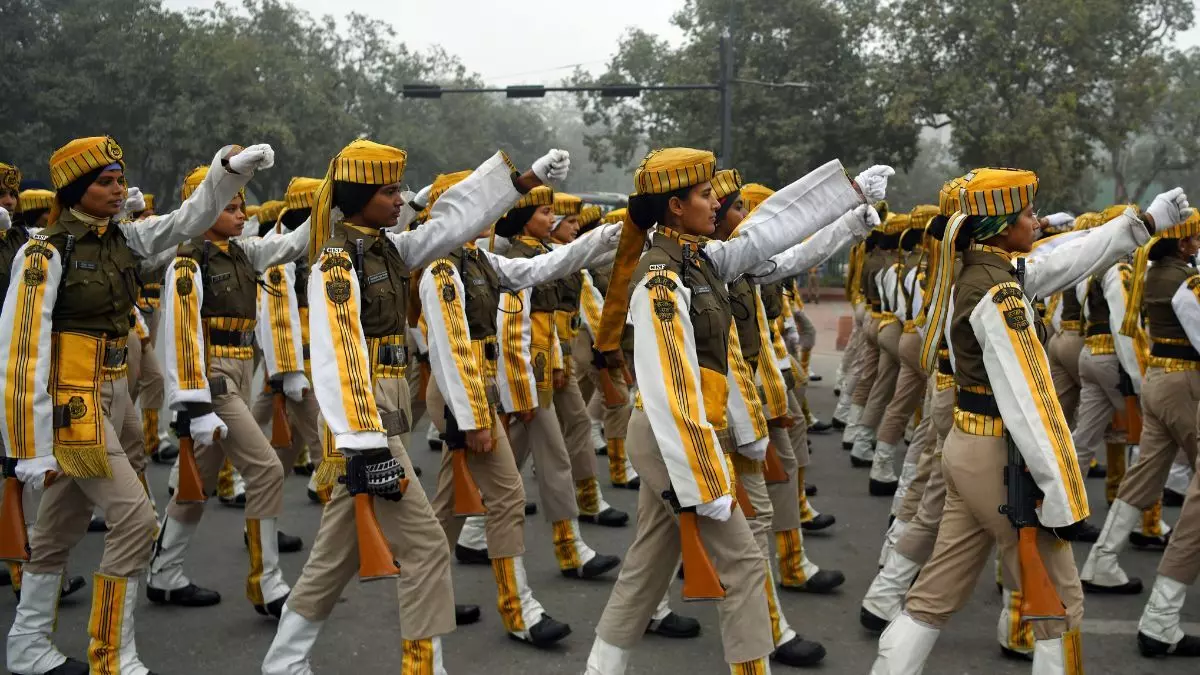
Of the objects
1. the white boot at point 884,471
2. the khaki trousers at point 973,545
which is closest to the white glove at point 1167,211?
the khaki trousers at point 973,545

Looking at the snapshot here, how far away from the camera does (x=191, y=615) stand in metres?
6.27

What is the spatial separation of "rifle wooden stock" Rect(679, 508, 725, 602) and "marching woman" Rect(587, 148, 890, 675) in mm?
68

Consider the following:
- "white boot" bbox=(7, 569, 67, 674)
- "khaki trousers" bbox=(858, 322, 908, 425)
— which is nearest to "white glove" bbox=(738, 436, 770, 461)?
"white boot" bbox=(7, 569, 67, 674)

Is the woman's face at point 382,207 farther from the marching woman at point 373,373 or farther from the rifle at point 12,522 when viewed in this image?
the rifle at point 12,522

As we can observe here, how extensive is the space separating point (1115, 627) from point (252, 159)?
183 inches

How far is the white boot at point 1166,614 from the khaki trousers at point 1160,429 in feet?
3.02

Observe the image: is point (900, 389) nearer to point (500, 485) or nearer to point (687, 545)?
point (500, 485)

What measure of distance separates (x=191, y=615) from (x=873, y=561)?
3921mm

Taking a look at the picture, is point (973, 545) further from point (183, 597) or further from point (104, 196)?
point (183, 597)

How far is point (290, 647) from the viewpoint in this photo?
4.57 m

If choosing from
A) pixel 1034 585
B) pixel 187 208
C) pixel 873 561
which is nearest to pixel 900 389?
pixel 873 561

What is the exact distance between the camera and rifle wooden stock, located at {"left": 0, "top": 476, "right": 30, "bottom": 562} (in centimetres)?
491

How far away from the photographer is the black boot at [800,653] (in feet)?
17.9

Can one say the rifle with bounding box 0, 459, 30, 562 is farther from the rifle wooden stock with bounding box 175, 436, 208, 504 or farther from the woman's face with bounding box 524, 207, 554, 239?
the woman's face with bounding box 524, 207, 554, 239
